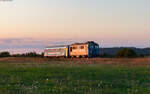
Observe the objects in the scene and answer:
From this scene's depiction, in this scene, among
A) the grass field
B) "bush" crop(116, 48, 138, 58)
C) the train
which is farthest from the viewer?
"bush" crop(116, 48, 138, 58)

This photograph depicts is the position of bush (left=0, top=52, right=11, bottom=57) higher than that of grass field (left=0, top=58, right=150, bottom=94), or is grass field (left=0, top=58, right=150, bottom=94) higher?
bush (left=0, top=52, right=11, bottom=57)

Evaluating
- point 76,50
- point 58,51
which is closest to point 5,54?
point 58,51

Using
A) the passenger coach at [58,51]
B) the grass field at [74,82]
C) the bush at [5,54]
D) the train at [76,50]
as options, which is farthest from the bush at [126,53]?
the grass field at [74,82]

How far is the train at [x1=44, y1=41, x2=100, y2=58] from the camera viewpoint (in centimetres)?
5599

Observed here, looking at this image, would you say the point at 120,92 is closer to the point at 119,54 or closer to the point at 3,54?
the point at 119,54

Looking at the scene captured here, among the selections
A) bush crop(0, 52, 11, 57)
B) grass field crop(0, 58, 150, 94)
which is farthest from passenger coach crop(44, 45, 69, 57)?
grass field crop(0, 58, 150, 94)

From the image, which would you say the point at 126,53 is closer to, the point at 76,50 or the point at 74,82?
the point at 76,50

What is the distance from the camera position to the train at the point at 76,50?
5599 cm

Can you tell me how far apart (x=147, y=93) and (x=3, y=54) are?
8058 centimetres

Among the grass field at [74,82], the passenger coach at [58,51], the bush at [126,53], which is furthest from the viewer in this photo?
the passenger coach at [58,51]

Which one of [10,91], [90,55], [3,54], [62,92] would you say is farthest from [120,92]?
[3,54]

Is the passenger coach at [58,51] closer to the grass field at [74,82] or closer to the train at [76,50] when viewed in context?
the train at [76,50]

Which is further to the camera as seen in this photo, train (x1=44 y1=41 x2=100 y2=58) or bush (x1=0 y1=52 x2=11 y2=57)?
bush (x1=0 y1=52 x2=11 y2=57)

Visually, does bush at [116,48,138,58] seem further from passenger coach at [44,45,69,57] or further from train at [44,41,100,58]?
passenger coach at [44,45,69,57]
